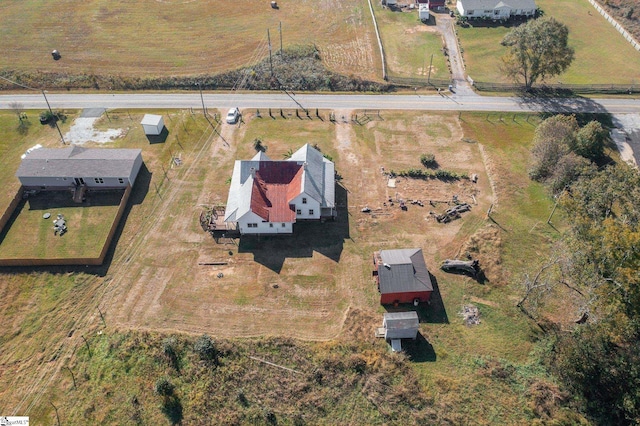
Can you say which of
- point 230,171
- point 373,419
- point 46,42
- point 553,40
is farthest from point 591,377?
point 46,42

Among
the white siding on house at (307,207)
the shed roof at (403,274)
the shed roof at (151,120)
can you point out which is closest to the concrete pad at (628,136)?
the shed roof at (403,274)

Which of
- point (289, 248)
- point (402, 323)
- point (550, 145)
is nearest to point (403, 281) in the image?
point (402, 323)

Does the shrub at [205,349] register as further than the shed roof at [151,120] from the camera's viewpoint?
No

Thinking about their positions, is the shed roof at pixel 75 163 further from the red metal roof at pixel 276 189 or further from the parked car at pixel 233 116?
the red metal roof at pixel 276 189

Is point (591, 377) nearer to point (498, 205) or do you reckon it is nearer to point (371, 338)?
point (371, 338)

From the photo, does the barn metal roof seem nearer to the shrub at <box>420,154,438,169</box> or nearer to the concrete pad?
the shrub at <box>420,154,438,169</box>
